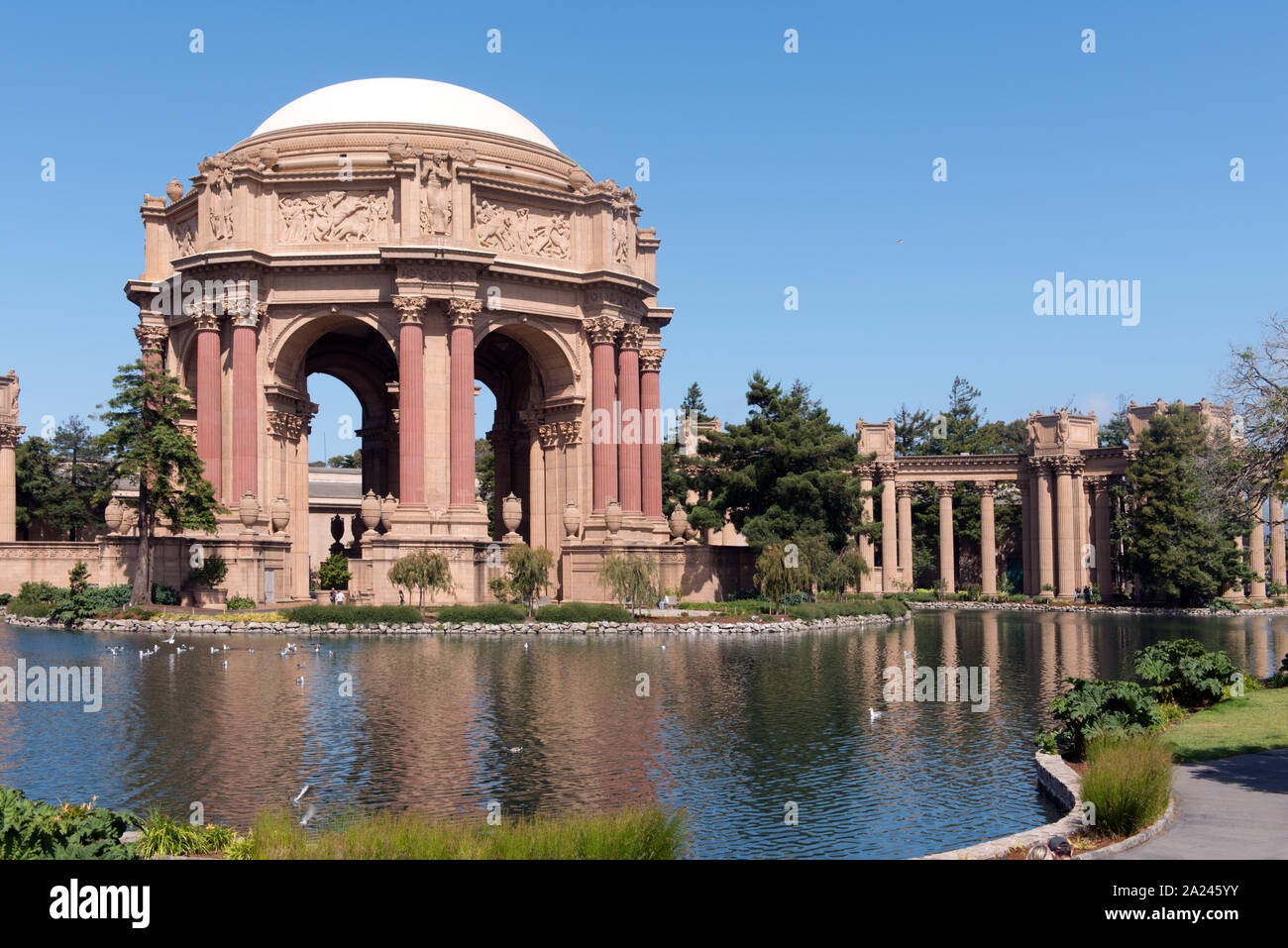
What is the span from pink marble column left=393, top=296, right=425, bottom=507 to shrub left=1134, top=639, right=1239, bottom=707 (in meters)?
36.8

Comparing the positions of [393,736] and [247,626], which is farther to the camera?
[247,626]

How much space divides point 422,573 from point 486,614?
4099 millimetres

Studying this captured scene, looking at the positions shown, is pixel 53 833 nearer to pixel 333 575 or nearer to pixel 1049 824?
pixel 1049 824

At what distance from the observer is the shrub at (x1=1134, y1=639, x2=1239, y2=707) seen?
22781 millimetres

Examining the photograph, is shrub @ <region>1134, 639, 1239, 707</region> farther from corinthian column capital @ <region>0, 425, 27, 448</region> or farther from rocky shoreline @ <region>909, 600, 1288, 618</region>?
corinthian column capital @ <region>0, 425, 27, 448</region>

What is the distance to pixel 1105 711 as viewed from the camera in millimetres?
17750

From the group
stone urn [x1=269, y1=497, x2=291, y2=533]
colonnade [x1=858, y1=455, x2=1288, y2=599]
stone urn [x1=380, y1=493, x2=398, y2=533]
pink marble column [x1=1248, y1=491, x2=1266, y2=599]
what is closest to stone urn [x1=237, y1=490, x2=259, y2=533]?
stone urn [x1=269, y1=497, x2=291, y2=533]

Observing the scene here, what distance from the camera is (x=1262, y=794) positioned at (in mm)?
13789

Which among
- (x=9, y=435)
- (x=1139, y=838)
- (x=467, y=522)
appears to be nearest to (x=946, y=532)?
(x=467, y=522)

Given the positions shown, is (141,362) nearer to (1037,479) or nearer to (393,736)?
(393,736)
